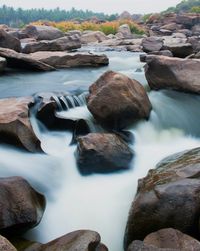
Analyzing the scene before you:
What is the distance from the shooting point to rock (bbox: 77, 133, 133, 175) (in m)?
5.75

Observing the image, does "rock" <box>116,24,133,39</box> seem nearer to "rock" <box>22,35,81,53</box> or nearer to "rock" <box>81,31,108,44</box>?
"rock" <box>81,31,108,44</box>

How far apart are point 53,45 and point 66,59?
3.32 meters

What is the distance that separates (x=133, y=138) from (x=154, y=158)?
0.65 m

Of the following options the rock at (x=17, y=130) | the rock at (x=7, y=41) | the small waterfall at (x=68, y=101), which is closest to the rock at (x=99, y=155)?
the rock at (x=17, y=130)

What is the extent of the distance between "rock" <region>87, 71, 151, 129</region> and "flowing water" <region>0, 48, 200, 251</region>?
23cm

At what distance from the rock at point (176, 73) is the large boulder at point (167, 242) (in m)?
5.16

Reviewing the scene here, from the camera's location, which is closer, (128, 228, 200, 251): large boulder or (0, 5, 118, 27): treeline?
(128, 228, 200, 251): large boulder

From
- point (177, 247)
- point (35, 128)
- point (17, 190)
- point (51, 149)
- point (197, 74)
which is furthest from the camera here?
point (197, 74)

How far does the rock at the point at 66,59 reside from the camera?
1234 cm

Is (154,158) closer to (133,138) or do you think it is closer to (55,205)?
A: (133,138)

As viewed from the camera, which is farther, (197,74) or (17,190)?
(197,74)

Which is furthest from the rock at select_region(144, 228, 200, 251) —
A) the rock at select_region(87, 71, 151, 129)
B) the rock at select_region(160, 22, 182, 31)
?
the rock at select_region(160, 22, 182, 31)

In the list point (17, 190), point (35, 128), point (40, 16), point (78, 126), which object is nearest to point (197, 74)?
point (78, 126)

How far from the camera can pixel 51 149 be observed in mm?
6363
